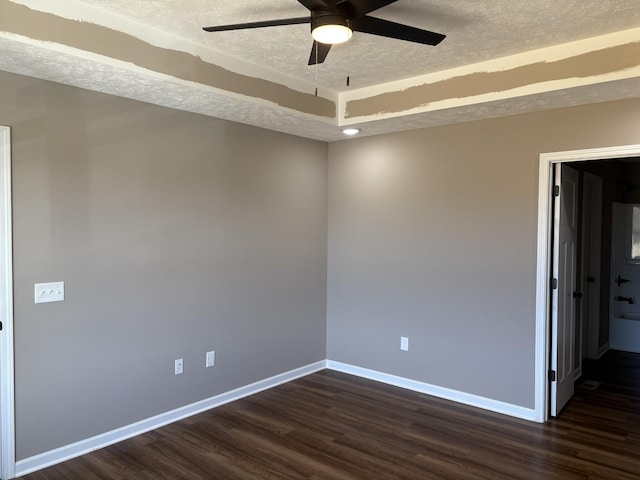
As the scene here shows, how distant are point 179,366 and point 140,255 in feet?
3.07

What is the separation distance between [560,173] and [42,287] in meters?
3.72

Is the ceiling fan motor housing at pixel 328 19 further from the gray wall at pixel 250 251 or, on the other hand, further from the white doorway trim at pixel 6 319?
the white doorway trim at pixel 6 319

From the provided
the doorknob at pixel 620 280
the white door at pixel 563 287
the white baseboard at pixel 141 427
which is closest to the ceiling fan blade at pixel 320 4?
the white door at pixel 563 287

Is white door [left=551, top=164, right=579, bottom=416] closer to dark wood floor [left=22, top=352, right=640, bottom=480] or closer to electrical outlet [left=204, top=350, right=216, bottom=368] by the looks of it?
dark wood floor [left=22, top=352, right=640, bottom=480]

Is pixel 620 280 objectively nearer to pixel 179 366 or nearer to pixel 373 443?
pixel 373 443

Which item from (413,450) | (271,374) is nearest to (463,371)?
(413,450)

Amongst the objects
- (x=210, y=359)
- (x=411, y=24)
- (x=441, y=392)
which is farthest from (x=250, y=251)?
(x=411, y=24)

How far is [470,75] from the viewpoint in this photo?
3.37 meters

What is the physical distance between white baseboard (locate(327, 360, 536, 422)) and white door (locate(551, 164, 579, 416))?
0.26 metres

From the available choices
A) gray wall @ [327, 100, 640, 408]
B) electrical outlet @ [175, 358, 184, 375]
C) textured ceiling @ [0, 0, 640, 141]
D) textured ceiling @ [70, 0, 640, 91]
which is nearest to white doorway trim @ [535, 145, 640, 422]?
gray wall @ [327, 100, 640, 408]

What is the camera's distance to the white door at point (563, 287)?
362cm

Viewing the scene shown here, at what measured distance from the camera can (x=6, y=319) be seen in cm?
274

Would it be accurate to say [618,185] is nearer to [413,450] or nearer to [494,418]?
[494,418]

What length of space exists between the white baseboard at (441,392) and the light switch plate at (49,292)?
2824mm
